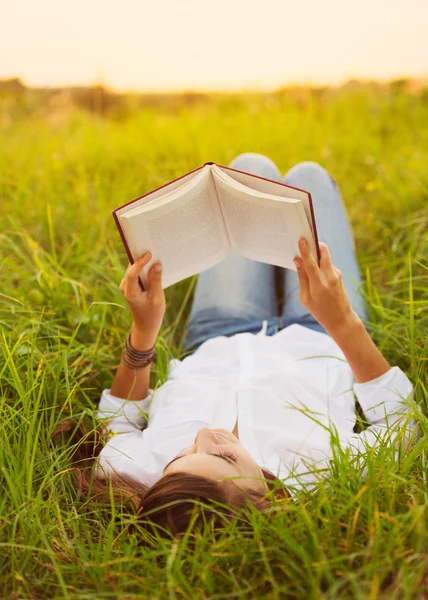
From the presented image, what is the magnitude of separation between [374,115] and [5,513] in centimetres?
476

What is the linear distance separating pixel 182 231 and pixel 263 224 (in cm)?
24

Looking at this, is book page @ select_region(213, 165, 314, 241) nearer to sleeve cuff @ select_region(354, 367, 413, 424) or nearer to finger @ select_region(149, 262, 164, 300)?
finger @ select_region(149, 262, 164, 300)

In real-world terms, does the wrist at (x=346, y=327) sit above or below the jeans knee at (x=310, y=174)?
below

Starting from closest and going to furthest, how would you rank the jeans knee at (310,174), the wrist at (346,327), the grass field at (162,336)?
the grass field at (162,336), the wrist at (346,327), the jeans knee at (310,174)

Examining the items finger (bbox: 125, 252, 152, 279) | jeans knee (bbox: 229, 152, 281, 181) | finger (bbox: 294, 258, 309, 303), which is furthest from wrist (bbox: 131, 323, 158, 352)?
jeans knee (bbox: 229, 152, 281, 181)

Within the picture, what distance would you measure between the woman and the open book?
0.19 feet

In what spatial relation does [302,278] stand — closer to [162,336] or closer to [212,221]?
[212,221]

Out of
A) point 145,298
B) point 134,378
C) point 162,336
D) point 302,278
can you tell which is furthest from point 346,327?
point 162,336

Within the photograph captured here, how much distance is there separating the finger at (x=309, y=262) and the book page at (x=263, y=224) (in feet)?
0.06

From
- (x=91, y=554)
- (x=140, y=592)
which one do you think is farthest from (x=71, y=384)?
(x=140, y=592)

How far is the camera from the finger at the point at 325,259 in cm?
160

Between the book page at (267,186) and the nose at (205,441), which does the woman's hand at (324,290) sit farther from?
the nose at (205,441)

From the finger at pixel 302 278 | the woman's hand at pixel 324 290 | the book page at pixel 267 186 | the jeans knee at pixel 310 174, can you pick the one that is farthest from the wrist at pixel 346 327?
the jeans knee at pixel 310 174

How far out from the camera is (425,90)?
5.52m
